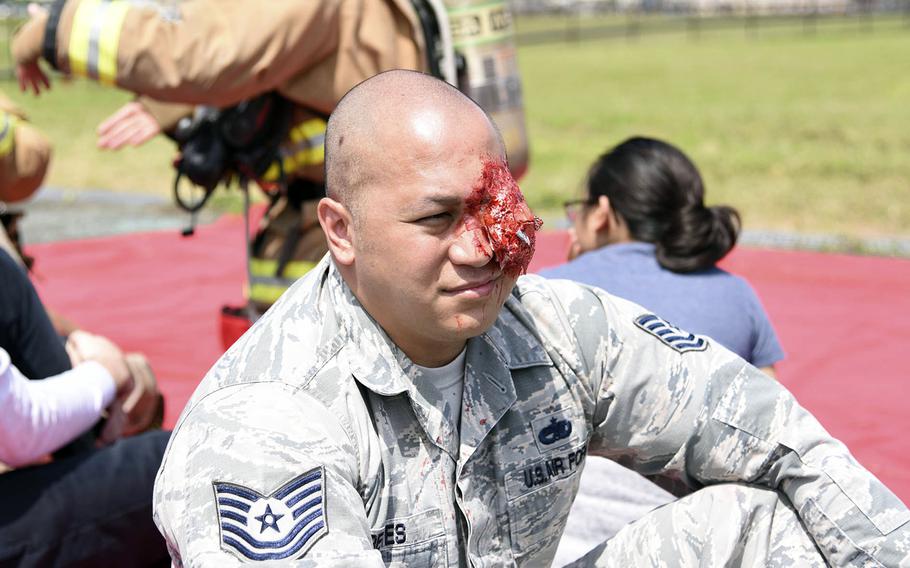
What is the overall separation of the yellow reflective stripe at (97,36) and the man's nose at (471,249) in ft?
6.28

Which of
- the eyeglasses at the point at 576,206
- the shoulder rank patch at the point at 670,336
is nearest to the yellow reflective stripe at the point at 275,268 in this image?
the eyeglasses at the point at 576,206

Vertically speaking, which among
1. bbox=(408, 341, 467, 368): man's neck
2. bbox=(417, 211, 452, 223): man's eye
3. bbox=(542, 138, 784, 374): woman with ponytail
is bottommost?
bbox=(542, 138, 784, 374): woman with ponytail

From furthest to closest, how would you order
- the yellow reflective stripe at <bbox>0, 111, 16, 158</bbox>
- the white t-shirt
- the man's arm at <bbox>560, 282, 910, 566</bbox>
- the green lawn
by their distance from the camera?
the green lawn → the yellow reflective stripe at <bbox>0, 111, 16, 158</bbox> → the man's arm at <bbox>560, 282, 910, 566</bbox> → the white t-shirt

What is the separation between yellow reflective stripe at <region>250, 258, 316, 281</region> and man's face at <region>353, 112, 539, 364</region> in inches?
76.1

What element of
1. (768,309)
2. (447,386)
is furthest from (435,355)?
(768,309)

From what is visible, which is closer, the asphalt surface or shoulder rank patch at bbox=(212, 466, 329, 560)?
shoulder rank patch at bbox=(212, 466, 329, 560)

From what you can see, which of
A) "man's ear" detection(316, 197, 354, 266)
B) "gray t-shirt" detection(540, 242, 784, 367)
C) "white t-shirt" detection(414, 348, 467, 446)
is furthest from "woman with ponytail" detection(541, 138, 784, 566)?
"man's ear" detection(316, 197, 354, 266)

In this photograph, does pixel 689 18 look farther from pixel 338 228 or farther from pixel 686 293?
pixel 338 228

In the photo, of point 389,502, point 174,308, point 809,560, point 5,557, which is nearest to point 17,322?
point 5,557

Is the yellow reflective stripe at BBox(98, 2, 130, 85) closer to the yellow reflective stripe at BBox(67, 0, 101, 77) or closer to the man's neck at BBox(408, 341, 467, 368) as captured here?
the yellow reflective stripe at BBox(67, 0, 101, 77)

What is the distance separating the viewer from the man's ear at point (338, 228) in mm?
1744

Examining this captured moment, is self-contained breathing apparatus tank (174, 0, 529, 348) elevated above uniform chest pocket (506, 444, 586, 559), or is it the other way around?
self-contained breathing apparatus tank (174, 0, 529, 348)

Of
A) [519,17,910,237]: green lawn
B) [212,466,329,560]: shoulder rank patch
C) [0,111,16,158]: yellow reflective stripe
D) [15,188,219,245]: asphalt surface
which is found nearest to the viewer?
[212,466,329,560]: shoulder rank patch

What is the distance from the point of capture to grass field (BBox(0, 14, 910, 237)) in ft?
26.9
